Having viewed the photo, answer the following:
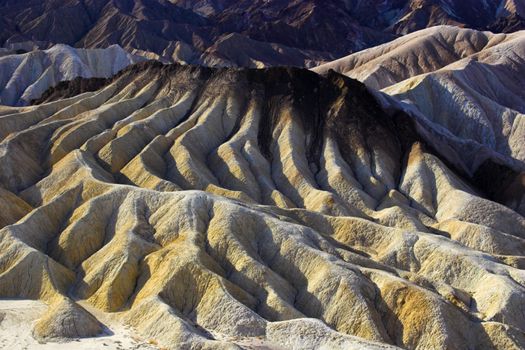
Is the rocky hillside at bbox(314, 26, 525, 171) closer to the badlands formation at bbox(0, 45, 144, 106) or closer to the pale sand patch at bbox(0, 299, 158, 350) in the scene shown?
the badlands formation at bbox(0, 45, 144, 106)

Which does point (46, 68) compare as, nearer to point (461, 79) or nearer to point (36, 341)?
point (461, 79)

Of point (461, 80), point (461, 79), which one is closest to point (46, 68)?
point (461, 79)

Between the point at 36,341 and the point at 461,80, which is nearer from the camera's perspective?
the point at 36,341

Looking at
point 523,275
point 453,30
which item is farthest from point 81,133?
point 453,30

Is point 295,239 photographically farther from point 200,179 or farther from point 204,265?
point 200,179

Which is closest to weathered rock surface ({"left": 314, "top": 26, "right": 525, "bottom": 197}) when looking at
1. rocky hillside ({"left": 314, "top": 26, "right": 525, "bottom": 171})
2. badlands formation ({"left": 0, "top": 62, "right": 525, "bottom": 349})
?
rocky hillside ({"left": 314, "top": 26, "right": 525, "bottom": 171})
